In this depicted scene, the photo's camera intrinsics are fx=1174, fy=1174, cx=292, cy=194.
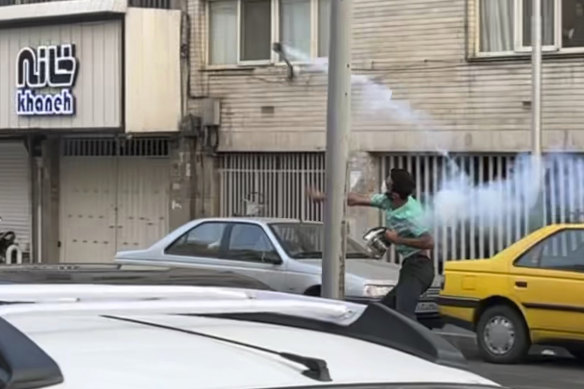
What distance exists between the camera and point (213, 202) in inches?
802

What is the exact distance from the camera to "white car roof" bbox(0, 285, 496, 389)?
2084 millimetres

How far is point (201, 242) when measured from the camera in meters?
14.7

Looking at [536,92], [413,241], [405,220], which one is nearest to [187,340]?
[413,241]

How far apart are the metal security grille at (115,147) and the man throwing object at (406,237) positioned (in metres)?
10.9

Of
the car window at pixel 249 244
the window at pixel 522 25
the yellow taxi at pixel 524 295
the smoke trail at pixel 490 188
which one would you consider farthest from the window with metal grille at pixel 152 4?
the yellow taxi at pixel 524 295

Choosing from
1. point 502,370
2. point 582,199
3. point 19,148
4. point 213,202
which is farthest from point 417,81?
point 19,148

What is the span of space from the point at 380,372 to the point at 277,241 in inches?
453

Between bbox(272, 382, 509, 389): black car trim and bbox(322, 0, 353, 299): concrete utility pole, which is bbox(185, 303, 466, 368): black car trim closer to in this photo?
bbox(272, 382, 509, 389): black car trim

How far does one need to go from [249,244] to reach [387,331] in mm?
11405

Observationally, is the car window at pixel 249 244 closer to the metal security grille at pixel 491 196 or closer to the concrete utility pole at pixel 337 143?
the metal security grille at pixel 491 196

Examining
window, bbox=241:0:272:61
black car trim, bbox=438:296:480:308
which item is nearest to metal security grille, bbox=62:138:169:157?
window, bbox=241:0:272:61

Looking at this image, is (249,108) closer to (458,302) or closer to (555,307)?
(458,302)

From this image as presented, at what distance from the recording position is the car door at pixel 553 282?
11492 millimetres

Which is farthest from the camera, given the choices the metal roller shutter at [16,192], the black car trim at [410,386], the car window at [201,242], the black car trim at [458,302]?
the metal roller shutter at [16,192]
